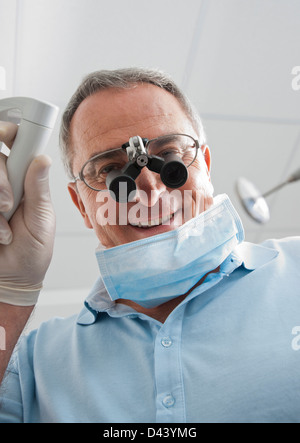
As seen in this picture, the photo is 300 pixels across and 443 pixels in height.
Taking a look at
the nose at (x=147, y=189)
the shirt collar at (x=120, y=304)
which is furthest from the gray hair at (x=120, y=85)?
the shirt collar at (x=120, y=304)

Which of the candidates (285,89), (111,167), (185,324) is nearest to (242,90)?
(285,89)

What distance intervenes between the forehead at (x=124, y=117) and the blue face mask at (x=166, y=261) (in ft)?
1.11

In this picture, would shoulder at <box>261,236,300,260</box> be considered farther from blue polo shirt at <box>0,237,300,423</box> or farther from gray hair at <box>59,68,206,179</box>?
gray hair at <box>59,68,206,179</box>

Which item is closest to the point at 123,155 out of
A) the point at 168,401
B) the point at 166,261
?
the point at 166,261

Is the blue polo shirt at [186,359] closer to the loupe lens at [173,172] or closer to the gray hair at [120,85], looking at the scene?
the loupe lens at [173,172]

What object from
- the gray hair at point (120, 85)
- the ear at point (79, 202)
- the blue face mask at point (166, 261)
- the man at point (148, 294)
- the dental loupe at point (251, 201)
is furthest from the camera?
the ear at point (79, 202)

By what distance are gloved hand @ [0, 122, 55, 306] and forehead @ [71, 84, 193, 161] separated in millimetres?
371

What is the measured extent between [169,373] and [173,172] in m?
0.52

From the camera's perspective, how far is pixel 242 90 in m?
2.09

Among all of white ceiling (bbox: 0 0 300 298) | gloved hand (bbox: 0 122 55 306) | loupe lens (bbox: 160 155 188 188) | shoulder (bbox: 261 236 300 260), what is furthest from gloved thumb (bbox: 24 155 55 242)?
white ceiling (bbox: 0 0 300 298)

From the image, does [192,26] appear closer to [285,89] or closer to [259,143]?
[285,89]

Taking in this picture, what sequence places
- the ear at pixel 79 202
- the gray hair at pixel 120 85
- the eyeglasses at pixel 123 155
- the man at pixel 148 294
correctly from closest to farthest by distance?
the man at pixel 148 294
the eyeglasses at pixel 123 155
the gray hair at pixel 120 85
the ear at pixel 79 202

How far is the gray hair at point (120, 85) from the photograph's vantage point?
1432 millimetres
